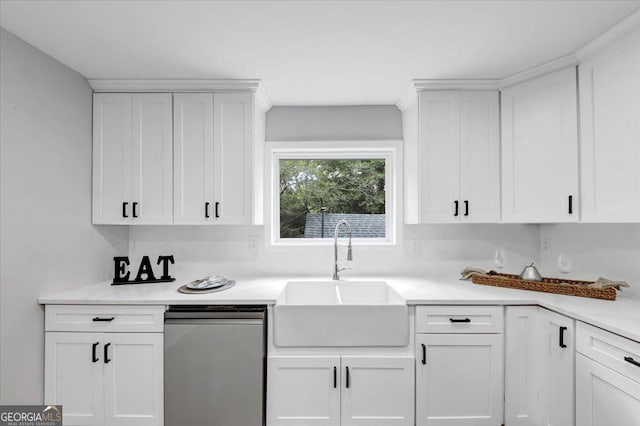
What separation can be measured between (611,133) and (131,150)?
2871 mm

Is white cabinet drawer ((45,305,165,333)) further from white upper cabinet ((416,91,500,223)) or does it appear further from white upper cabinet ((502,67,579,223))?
white upper cabinet ((502,67,579,223))

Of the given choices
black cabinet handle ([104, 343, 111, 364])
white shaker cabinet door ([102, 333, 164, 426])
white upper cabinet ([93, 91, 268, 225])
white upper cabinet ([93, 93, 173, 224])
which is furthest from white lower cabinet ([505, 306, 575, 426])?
white upper cabinet ([93, 93, 173, 224])

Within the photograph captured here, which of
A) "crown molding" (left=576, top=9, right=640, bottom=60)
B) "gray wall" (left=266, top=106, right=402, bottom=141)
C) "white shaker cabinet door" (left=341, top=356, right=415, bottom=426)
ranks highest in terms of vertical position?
"crown molding" (left=576, top=9, right=640, bottom=60)

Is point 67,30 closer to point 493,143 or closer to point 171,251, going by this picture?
point 171,251

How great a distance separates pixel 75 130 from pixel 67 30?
0.66 metres

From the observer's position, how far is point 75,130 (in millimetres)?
2064

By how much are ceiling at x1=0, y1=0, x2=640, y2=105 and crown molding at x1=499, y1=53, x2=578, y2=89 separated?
0.13ft

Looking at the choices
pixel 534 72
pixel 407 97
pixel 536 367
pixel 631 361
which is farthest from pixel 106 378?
pixel 534 72

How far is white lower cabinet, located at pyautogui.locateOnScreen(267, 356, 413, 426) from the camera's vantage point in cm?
182

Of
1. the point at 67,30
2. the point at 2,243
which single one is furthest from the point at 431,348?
the point at 67,30

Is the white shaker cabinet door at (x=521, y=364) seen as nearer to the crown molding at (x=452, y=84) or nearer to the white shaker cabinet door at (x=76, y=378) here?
the crown molding at (x=452, y=84)

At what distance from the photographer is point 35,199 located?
5.81ft

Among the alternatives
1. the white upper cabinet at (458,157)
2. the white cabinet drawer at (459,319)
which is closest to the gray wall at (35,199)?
the white cabinet drawer at (459,319)

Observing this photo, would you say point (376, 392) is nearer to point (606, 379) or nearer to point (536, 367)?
point (536, 367)
